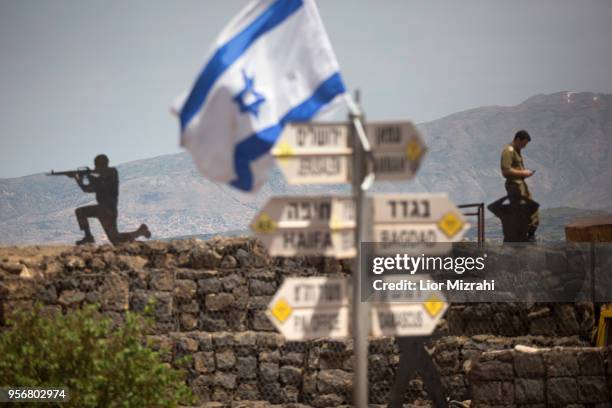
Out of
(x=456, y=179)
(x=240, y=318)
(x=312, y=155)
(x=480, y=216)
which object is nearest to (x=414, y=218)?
(x=312, y=155)

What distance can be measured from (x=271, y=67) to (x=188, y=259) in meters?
8.44

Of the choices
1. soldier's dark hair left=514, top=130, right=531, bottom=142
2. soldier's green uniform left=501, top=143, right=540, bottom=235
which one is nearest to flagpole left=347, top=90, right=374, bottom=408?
soldier's green uniform left=501, top=143, right=540, bottom=235

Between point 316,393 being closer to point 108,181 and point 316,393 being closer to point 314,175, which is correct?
point 108,181

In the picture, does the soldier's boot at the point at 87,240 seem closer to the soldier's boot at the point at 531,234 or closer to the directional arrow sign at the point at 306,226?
the soldier's boot at the point at 531,234

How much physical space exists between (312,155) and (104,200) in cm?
952

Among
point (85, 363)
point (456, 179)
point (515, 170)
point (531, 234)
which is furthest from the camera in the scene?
point (456, 179)

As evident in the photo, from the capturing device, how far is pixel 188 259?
15586mm

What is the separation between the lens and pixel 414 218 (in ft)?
22.1

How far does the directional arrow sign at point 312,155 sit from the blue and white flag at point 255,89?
0.53m

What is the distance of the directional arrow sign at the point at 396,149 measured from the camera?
22.0 feet

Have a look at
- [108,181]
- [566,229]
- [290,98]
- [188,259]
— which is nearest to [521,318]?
[566,229]

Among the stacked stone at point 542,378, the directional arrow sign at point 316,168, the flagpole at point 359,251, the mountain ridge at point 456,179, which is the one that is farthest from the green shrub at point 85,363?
the mountain ridge at point 456,179

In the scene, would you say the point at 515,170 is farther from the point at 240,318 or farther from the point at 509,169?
the point at 240,318

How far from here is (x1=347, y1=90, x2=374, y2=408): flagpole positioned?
6.64 metres
